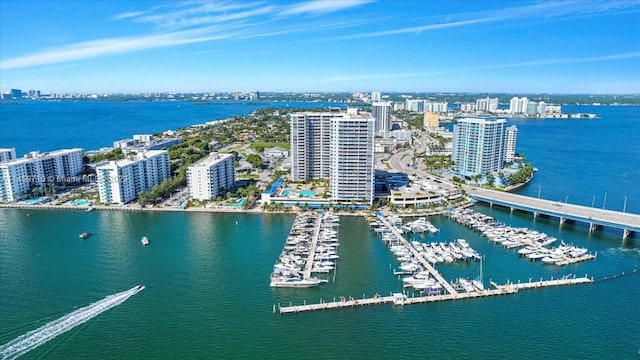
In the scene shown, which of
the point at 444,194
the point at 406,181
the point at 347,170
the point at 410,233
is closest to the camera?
the point at 410,233

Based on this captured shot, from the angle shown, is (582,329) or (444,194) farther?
(444,194)

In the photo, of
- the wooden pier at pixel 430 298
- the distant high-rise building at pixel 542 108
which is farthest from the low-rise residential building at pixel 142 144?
the distant high-rise building at pixel 542 108

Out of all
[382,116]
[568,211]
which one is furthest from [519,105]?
[568,211]

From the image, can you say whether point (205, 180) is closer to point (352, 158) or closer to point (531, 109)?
point (352, 158)

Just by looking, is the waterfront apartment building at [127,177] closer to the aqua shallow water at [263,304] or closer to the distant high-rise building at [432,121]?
the aqua shallow water at [263,304]

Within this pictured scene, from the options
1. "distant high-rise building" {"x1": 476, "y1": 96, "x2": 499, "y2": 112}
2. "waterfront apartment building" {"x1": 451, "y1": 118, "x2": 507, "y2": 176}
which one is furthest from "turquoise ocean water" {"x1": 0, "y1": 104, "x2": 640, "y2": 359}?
"distant high-rise building" {"x1": 476, "y1": 96, "x2": 499, "y2": 112}

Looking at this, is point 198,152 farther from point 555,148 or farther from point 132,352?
point 555,148

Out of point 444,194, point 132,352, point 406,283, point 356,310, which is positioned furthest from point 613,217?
point 132,352
